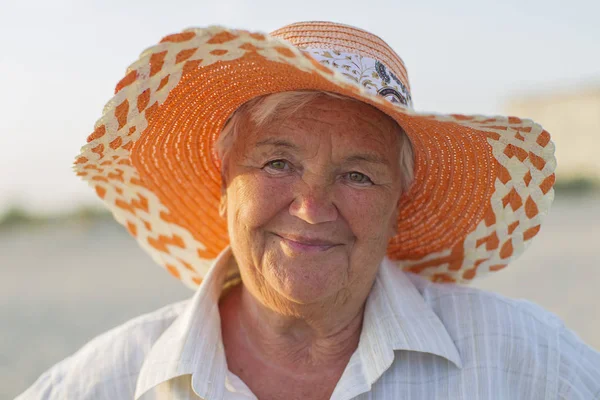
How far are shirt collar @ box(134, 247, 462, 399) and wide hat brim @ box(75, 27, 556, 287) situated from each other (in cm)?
32

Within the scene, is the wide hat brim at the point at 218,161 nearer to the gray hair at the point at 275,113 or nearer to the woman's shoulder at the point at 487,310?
the gray hair at the point at 275,113

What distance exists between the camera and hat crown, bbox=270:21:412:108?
85.5 inches

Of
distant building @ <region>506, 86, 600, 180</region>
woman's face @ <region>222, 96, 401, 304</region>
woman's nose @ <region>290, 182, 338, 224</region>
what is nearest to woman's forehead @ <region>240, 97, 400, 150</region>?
woman's face @ <region>222, 96, 401, 304</region>

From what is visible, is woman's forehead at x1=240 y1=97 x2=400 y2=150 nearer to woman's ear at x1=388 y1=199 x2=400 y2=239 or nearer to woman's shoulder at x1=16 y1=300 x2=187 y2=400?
woman's ear at x1=388 y1=199 x2=400 y2=239

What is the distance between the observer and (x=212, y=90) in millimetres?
2330

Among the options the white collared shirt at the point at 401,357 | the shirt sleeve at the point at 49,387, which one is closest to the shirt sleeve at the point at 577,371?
the white collared shirt at the point at 401,357

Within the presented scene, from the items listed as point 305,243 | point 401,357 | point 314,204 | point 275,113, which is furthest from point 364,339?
point 275,113

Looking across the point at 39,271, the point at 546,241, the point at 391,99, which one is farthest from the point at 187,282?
the point at 546,241

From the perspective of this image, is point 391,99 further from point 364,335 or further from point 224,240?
point 224,240

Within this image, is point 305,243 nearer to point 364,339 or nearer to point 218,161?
point 364,339

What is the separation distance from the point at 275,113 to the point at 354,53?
30 cm

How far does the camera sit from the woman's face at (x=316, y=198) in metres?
2.21

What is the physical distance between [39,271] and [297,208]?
5.80m

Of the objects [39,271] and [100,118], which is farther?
[39,271]
